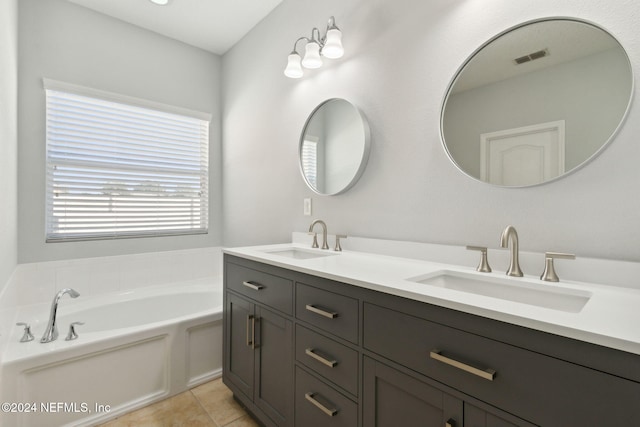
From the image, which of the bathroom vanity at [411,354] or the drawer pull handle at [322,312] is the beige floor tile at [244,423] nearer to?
the bathroom vanity at [411,354]

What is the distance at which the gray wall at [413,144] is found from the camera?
3.27ft

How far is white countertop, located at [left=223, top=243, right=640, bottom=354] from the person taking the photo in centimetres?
60

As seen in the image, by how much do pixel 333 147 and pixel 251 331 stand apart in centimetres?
118

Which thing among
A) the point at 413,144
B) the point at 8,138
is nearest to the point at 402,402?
the point at 413,144

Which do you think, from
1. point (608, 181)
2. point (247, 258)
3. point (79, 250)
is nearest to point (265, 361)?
point (247, 258)

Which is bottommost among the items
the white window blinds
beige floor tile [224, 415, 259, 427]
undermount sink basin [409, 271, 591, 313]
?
beige floor tile [224, 415, 259, 427]

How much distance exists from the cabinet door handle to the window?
175cm

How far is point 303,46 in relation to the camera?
2205 millimetres

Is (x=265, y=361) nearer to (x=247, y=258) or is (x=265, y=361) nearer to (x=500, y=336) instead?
(x=247, y=258)

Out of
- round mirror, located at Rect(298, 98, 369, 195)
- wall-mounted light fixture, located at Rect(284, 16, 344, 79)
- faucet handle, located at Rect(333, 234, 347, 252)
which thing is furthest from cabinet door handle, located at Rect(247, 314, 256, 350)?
wall-mounted light fixture, located at Rect(284, 16, 344, 79)

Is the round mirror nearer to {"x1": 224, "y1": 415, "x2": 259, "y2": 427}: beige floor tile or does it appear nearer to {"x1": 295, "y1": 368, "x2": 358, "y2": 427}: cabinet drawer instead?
{"x1": 295, "y1": 368, "x2": 358, "y2": 427}: cabinet drawer

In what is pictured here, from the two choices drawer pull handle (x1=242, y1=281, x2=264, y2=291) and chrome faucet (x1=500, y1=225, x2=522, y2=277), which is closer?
chrome faucet (x1=500, y1=225, x2=522, y2=277)

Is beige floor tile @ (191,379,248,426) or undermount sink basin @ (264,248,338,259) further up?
undermount sink basin @ (264,248,338,259)

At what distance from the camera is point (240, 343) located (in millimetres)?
1705
